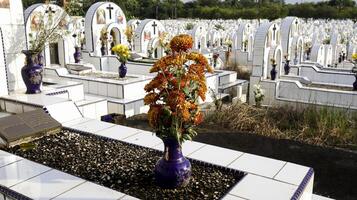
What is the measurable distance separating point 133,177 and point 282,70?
11115 millimetres

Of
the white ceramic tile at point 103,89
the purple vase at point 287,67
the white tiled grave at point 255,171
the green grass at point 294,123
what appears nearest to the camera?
the white tiled grave at point 255,171

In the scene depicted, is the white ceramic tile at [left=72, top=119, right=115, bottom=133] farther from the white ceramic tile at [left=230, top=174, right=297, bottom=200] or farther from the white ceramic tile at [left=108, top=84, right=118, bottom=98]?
the white ceramic tile at [left=108, top=84, right=118, bottom=98]

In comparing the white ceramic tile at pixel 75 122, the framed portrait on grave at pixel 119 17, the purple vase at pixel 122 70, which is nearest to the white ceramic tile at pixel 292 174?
the white ceramic tile at pixel 75 122

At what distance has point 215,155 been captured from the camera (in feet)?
13.8

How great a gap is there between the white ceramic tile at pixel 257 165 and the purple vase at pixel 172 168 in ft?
2.58

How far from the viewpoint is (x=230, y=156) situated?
4.21 metres

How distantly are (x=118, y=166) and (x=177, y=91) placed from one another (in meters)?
1.40

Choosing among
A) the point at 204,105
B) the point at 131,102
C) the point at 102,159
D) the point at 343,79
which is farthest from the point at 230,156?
the point at 343,79

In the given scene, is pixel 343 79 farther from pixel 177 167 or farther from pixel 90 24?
pixel 177 167

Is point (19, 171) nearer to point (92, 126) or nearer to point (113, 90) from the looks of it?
point (92, 126)

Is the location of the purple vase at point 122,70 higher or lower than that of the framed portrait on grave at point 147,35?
lower

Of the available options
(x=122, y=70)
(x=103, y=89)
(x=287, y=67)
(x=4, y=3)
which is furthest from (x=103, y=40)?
(x=4, y=3)

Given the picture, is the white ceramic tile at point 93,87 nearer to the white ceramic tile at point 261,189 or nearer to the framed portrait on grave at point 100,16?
the framed portrait on grave at point 100,16

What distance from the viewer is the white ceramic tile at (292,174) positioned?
11.8ft
